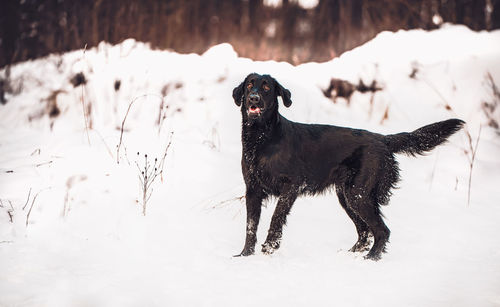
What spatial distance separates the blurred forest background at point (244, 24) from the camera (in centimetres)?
720

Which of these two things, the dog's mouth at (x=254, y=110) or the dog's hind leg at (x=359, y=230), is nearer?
the dog's mouth at (x=254, y=110)

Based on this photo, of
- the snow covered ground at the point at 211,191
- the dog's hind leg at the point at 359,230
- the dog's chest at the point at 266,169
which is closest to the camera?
the snow covered ground at the point at 211,191

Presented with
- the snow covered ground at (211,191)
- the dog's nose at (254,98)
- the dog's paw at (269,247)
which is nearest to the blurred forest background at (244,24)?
the snow covered ground at (211,191)

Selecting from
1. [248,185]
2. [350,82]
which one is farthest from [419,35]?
[248,185]

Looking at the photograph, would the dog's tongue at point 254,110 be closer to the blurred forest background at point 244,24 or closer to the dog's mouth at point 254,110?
Answer: the dog's mouth at point 254,110

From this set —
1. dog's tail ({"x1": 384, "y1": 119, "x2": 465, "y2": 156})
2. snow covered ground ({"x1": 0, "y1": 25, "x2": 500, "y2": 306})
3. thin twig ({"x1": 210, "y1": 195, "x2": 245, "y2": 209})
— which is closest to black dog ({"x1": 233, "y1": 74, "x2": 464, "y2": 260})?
dog's tail ({"x1": 384, "y1": 119, "x2": 465, "y2": 156})

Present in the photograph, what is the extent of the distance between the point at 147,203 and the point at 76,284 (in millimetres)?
1471

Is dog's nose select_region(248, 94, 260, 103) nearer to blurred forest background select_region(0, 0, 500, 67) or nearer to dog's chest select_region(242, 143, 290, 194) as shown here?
dog's chest select_region(242, 143, 290, 194)

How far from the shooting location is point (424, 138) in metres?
3.87

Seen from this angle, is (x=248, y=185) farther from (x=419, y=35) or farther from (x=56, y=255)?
(x=419, y=35)

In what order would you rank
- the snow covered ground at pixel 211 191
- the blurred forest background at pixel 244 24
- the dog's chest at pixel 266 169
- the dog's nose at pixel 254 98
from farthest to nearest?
the blurred forest background at pixel 244 24
the dog's chest at pixel 266 169
the dog's nose at pixel 254 98
the snow covered ground at pixel 211 191

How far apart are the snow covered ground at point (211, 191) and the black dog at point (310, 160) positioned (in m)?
0.27

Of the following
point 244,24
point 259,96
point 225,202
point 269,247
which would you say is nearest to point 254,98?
point 259,96

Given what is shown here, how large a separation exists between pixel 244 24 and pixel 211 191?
11.9 ft
